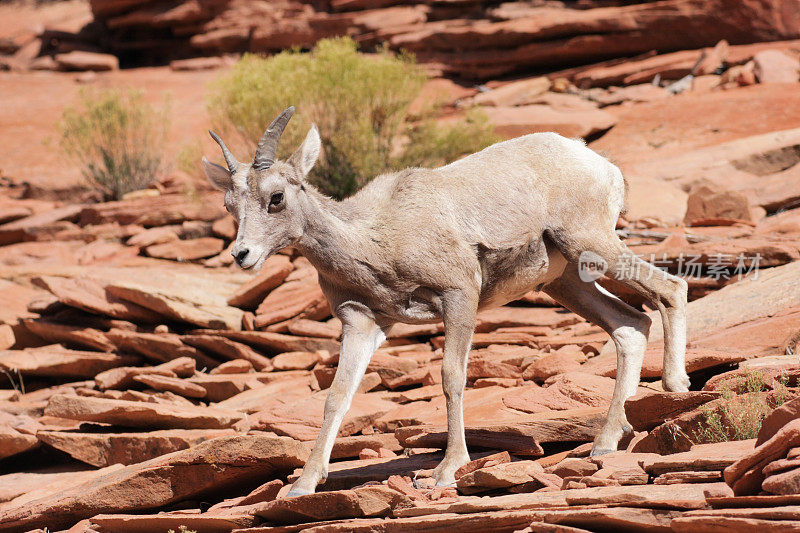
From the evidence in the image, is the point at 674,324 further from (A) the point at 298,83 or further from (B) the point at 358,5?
(B) the point at 358,5

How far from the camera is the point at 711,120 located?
2058 centimetres

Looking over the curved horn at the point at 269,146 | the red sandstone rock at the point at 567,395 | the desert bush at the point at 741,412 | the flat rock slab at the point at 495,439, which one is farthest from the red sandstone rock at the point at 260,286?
the desert bush at the point at 741,412

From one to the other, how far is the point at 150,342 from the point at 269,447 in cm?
623

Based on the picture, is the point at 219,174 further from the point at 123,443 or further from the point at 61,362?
Result: the point at 61,362

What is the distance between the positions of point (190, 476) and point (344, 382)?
1588 millimetres

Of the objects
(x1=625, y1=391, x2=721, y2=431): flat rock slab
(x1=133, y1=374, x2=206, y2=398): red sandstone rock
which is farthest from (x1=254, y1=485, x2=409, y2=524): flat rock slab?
(x1=133, y1=374, x2=206, y2=398): red sandstone rock

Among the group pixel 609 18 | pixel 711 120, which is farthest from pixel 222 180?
pixel 609 18

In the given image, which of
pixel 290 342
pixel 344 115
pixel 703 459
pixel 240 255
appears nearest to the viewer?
pixel 703 459

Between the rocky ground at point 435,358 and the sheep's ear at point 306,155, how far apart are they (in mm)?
2083

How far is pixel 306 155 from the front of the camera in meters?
6.68

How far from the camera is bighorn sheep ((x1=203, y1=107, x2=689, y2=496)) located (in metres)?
6.41

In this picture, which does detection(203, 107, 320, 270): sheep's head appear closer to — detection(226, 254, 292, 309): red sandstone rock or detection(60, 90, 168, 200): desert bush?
detection(226, 254, 292, 309): red sandstone rock

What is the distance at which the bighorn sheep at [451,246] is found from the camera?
641 cm

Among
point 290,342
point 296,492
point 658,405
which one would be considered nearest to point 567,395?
point 658,405
